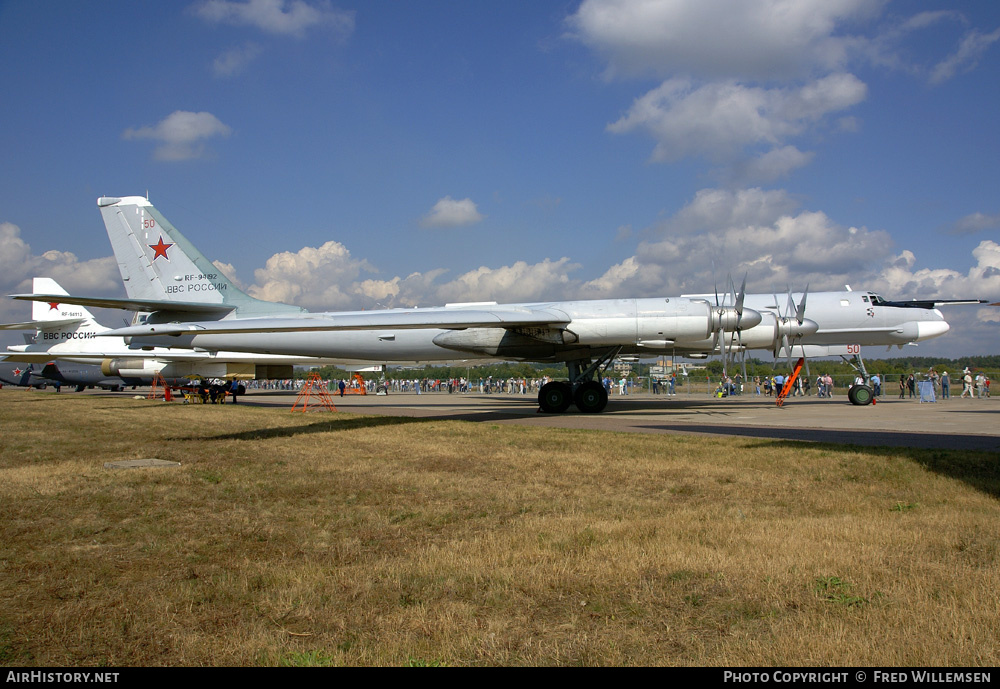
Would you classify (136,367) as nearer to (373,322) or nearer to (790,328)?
(373,322)

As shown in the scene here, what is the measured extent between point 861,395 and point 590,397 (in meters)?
11.0

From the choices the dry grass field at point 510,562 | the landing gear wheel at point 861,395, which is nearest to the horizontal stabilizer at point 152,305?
the dry grass field at point 510,562

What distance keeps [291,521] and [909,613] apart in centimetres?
482

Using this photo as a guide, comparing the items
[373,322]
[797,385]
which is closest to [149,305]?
[373,322]

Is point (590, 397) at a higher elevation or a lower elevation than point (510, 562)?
higher

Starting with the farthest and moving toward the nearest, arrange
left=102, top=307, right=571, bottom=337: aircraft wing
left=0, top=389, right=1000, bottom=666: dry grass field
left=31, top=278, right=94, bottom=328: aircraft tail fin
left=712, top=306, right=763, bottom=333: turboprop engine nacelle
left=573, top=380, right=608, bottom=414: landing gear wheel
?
left=31, top=278, right=94, bottom=328: aircraft tail fin, left=573, top=380, right=608, bottom=414: landing gear wheel, left=712, top=306, right=763, bottom=333: turboprop engine nacelle, left=102, top=307, right=571, bottom=337: aircraft wing, left=0, top=389, right=1000, bottom=666: dry grass field

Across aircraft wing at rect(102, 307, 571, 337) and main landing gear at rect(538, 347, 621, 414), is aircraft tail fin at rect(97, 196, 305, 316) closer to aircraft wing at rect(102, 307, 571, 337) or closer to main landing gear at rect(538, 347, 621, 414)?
aircraft wing at rect(102, 307, 571, 337)

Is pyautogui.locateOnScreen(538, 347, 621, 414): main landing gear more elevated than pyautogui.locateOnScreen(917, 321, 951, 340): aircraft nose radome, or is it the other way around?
pyautogui.locateOnScreen(917, 321, 951, 340): aircraft nose radome

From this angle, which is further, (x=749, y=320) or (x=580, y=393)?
(x=580, y=393)

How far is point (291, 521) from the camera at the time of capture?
5.79 meters

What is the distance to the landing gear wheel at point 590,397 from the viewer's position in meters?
19.6

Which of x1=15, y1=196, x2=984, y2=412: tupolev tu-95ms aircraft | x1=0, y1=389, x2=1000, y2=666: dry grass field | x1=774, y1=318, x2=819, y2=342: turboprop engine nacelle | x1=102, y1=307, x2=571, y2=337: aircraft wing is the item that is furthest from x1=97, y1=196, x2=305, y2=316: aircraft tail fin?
x1=774, y1=318, x2=819, y2=342: turboprop engine nacelle

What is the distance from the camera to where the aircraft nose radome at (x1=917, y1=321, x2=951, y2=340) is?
21812 millimetres

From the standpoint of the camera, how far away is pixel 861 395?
22969mm
